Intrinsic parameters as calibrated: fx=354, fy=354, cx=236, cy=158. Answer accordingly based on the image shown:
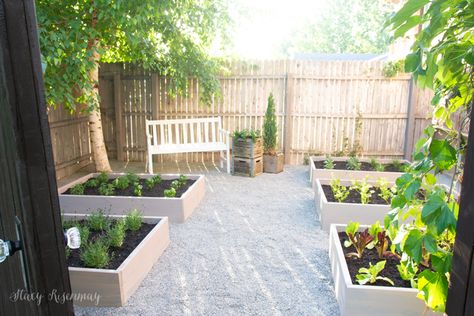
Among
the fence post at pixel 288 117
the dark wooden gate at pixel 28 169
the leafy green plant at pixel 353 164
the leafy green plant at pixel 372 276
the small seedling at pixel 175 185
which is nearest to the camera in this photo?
the dark wooden gate at pixel 28 169

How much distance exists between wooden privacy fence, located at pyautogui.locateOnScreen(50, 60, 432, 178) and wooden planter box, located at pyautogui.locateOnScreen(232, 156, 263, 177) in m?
1.16

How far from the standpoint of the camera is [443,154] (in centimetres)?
152

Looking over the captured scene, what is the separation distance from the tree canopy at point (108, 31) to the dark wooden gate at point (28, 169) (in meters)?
2.93

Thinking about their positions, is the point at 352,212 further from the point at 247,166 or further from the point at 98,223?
the point at 247,166

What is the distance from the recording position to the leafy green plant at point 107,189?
484 centimetres

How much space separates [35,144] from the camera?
1.13 m

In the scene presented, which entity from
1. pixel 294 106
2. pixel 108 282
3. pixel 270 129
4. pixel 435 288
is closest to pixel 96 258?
pixel 108 282

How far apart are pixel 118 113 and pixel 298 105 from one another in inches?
159

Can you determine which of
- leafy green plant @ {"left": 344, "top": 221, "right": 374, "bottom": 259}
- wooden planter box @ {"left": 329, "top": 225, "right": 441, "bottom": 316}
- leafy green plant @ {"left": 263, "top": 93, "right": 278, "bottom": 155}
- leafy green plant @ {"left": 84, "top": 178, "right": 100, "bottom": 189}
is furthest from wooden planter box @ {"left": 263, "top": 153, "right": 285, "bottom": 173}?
wooden planter box @ {"left": 329, "top": 225, "right": 441, "bottom": 316}

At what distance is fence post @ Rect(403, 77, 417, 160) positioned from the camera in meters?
7.24

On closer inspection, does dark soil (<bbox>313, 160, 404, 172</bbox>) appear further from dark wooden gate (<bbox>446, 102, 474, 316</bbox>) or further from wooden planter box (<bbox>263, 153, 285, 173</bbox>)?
dark wooden gate (<bbox>446, 102, 474, 316</bbox>)

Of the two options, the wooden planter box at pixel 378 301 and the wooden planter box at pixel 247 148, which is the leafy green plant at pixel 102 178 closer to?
A: the wooden planter box at pixel 247 148

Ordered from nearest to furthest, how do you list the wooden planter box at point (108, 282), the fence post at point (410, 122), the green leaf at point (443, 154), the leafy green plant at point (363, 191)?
1. the green leaf at point (443, 154)
2. the wooden planter box at point (108, 282)
3. the leafy green plant at point (363, 191)
4. the fence post at point (410, 122)

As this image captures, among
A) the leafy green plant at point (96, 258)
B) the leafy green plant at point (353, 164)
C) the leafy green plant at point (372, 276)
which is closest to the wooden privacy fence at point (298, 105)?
the leafy green plant at point (353, 164)
